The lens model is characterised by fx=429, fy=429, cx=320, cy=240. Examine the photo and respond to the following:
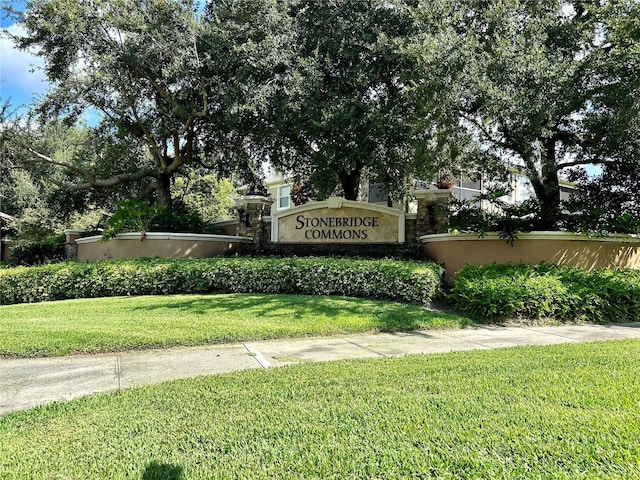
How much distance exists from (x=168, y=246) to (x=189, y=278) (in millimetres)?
3653

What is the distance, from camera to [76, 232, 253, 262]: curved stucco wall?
13055 millimetres

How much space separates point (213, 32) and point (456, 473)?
1279 centimetres

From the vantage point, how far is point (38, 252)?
17.1 m

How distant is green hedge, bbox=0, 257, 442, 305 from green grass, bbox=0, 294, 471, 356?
59cm

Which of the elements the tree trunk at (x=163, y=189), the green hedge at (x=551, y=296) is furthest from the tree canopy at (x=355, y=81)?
the green hedge at (x=551, y=296)

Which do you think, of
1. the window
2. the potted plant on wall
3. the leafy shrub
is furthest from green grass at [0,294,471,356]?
the window

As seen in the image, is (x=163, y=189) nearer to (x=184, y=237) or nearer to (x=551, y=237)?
(x=184, y=237)

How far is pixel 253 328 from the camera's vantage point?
6344mm

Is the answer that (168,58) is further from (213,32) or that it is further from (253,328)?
(253,328)

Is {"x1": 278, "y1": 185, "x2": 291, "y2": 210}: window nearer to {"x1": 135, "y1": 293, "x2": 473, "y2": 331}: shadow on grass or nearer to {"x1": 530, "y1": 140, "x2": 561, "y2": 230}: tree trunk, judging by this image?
{"x1": 530, "y1": 140, "x2": 561, "y2": 230}: tree trunk

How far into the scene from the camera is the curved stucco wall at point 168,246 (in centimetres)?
1305

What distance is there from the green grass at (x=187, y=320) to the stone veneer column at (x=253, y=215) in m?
4.61

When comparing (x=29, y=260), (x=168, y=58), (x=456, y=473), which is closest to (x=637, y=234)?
(x=456, y=473)

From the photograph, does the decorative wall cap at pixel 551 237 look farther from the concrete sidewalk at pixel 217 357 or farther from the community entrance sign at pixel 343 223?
the concrete sidewalk at pixel 217 357
